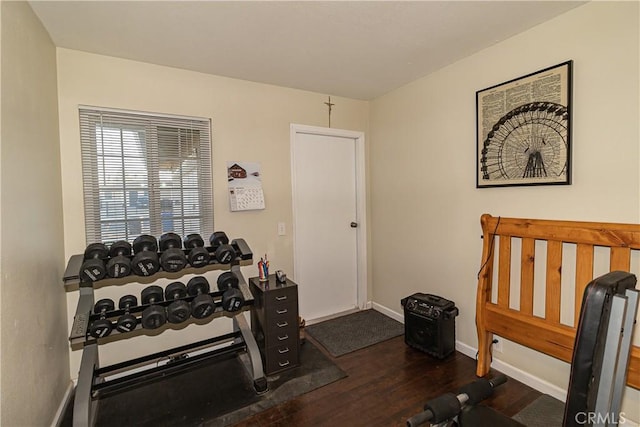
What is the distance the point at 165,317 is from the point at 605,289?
2246 millimetres

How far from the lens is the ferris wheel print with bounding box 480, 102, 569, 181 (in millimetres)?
1999

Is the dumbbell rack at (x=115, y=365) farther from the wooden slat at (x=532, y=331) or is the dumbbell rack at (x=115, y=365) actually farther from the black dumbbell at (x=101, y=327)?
the wooden slat at (x=532, y=331)

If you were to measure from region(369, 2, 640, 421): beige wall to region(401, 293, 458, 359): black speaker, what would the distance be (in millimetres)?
144

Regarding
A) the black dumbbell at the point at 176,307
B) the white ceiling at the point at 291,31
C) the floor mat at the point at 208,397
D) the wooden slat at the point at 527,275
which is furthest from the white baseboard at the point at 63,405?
the wooden slat at the point at 527,275

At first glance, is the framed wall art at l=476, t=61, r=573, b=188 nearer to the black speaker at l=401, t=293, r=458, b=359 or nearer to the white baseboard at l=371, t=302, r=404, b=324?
the black speaker at l=401, t=293, r=458, b=359

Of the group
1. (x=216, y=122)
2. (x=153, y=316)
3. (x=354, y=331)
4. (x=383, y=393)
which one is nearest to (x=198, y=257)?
(x=153, y=316)

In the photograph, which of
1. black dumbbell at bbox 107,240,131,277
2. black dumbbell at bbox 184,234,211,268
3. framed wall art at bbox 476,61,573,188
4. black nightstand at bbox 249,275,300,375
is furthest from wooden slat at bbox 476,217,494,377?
black dumbbell at bbox 107,240,131,277

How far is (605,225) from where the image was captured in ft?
5.78

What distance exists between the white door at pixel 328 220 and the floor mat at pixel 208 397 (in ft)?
3.20

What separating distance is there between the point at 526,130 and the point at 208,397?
9.78 ft

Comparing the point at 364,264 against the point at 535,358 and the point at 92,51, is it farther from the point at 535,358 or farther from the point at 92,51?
the point at 92,51

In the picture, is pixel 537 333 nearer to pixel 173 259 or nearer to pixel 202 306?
pixel 202 306

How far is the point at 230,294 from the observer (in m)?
2.26

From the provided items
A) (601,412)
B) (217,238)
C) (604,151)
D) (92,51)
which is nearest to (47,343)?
(217,238)
